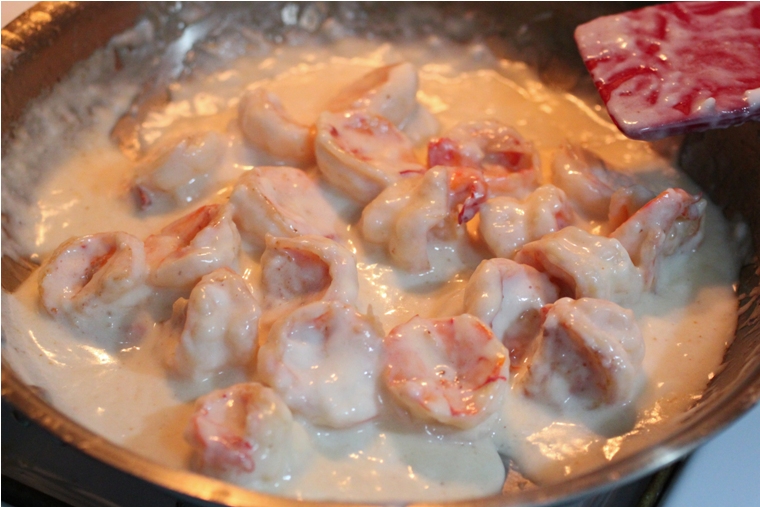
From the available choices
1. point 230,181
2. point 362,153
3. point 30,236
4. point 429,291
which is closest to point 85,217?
point 30,236

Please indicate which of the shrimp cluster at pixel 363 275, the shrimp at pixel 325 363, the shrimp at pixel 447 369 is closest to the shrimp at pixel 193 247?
the shrimp cluster at pixel 363 275

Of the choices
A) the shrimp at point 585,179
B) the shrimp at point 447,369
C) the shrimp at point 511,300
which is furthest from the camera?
the shrimp at point 585,179

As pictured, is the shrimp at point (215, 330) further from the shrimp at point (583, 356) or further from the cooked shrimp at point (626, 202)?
the cooked shrimp at point (626, 202)

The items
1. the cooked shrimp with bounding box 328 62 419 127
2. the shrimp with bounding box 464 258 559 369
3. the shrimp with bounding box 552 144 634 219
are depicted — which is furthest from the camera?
the cooked shrimp with bounding box 328 62 419 127

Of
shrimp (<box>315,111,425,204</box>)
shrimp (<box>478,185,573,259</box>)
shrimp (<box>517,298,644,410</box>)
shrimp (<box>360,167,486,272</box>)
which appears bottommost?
shrimp (<box>517,298,644,410</box>)

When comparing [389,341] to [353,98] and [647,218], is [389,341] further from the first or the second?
[353,98]

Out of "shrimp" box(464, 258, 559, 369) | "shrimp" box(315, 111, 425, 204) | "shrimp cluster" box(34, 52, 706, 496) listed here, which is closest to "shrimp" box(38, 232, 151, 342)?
"shrimp cluster" box(34, 52, 706, 496)

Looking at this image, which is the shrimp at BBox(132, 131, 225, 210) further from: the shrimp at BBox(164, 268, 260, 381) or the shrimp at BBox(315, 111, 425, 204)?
Result: the shrimp at BBox(164, 268, 260, 381)

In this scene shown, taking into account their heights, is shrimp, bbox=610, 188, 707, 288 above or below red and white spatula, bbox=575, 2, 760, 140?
below
